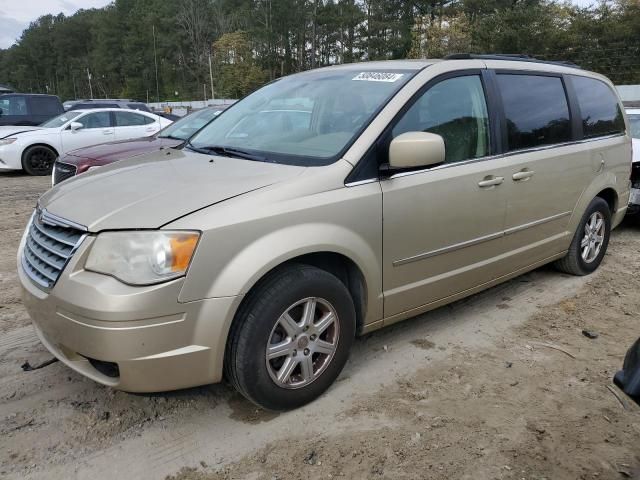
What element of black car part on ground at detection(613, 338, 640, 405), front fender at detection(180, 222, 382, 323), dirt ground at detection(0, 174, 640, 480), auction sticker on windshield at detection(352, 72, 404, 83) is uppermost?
auction sticker on windshield at detection(352, 72, 404, 83)

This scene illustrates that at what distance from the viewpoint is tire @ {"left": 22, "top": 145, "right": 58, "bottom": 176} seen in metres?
11.4

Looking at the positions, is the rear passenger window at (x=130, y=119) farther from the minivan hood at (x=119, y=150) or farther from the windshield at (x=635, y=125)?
the windshield at (x=635, y=125)

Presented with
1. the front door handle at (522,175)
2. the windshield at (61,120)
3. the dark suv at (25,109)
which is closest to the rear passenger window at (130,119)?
the windshield at (61,120)

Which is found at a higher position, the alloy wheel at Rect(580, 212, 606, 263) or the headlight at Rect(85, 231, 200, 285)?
the headlight at Rect(85, 231, 200, 285)

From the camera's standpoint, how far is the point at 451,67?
341 centimetres

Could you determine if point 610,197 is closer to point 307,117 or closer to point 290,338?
point 307,117

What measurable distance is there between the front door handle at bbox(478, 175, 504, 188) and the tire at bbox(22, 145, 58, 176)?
10.8 m

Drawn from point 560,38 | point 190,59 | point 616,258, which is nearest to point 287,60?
point 190,59

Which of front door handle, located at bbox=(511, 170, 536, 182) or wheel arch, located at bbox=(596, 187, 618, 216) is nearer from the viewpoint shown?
front door handle, located at bbox=(511, 170, 536, 182)

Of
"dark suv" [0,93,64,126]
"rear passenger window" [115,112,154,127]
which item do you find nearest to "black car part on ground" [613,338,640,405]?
"rear passenger window" [115,112,154,127]

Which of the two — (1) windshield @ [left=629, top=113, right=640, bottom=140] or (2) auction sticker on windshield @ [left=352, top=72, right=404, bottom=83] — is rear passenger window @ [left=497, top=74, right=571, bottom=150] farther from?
(1) windshield @ [left=629, top=113, right=640, bottom=140]

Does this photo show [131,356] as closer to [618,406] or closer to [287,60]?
[618,406]

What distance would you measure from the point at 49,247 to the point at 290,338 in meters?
1.24

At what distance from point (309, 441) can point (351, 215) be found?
113 cm
